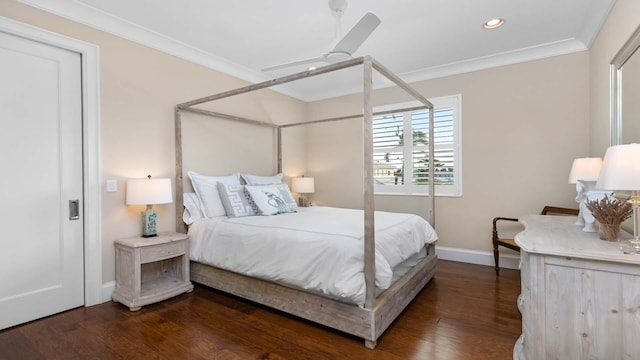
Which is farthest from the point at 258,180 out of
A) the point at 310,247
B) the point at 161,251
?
the point at 310,247

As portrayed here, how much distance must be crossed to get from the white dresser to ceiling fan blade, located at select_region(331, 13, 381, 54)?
1691 mm

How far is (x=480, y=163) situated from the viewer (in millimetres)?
3820

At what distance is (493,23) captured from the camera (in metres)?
2.88

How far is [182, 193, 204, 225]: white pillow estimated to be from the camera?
3.21 m

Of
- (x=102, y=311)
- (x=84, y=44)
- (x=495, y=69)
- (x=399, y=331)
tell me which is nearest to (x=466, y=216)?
(x=495, y=69)

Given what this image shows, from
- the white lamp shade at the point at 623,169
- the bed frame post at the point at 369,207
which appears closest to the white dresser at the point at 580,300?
the white lamp shade at the point at 623,169

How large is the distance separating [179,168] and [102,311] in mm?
1473

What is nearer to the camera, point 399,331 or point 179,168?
point 399,331

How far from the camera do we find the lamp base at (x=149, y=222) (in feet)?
9.45

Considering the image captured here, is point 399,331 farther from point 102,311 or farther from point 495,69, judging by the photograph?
point 495,69

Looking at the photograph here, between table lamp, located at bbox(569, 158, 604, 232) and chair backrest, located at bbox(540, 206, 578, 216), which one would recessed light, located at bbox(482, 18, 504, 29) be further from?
chair backrest, located at bbox(540, 206, 578, 216)

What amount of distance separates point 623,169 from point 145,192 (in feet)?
10.8

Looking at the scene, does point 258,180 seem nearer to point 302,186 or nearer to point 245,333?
point 302,186

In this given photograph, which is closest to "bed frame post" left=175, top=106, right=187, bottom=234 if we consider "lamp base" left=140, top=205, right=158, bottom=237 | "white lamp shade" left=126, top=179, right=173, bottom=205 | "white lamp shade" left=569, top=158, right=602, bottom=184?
"lamp base" left=140, top=205, right=158, bottom=237
